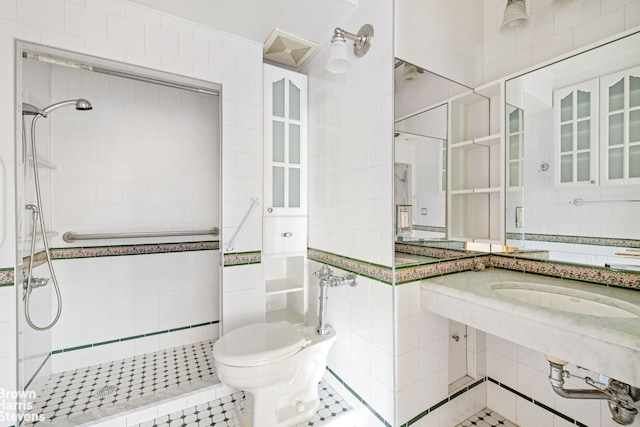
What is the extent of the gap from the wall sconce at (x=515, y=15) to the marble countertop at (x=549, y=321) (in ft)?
4.27

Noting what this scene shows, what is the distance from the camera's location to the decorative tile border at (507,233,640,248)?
3.59ft

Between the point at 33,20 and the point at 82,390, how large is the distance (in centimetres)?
196

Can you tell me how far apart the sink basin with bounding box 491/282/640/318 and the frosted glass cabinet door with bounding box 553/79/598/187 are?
475mm

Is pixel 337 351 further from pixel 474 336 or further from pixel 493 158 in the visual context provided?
pixel 493 158

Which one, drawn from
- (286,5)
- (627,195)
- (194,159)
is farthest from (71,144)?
(627,195)

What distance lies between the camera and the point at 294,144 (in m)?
1.95

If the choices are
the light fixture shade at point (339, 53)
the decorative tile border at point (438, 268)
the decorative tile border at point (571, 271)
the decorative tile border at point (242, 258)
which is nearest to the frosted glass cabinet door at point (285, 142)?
the decorative tile border at point (242, 258)

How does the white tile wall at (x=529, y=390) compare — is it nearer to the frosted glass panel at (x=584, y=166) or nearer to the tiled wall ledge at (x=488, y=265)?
the tiled wall ledge at (x=488, y=265)

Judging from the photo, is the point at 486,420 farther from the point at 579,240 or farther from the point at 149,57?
the point at 149,57

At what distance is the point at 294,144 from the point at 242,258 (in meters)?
0.85

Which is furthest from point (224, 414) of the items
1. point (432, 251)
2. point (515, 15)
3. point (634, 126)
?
point (515, 15)

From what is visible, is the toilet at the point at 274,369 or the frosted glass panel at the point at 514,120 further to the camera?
the frosted glass panel at the point at 514,120

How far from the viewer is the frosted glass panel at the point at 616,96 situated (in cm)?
110

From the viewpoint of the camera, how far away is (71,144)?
1887mm
